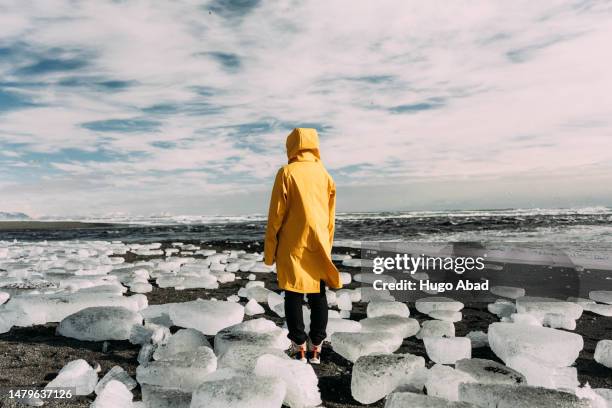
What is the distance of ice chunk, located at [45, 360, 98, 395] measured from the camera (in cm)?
231

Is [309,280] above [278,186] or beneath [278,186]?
beneath

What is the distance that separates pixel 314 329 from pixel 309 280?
0.32 meters

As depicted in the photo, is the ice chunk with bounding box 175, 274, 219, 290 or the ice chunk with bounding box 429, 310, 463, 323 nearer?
the ice chunk with bounding box 429, 310, 463, 323

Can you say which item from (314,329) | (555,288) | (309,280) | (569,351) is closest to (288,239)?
(309,280)

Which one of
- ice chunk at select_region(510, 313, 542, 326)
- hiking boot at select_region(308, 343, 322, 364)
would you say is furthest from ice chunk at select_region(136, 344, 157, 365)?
ice chunk at select_region(510, 313, 542, 326)

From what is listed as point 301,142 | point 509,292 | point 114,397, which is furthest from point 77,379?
point 509,292

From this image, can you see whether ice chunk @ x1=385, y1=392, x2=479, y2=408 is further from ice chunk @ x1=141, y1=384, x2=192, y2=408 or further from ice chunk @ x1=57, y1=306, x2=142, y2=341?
ice chunk @ x1=57, y1=306, x2=142, y2=341

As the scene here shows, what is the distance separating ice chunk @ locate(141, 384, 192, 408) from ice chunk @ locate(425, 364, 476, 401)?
3.82 feet

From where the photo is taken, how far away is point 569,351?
2.67 metres

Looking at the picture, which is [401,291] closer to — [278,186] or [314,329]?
[314,329]

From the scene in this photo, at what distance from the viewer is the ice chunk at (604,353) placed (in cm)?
274

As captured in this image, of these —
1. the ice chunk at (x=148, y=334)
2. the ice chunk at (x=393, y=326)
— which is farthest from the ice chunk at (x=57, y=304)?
the ice chunk at (x=393, y=326)

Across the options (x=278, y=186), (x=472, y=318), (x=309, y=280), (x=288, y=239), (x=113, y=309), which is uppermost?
(x=278, y=186)

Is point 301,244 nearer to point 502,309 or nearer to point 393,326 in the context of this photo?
point 393,326
